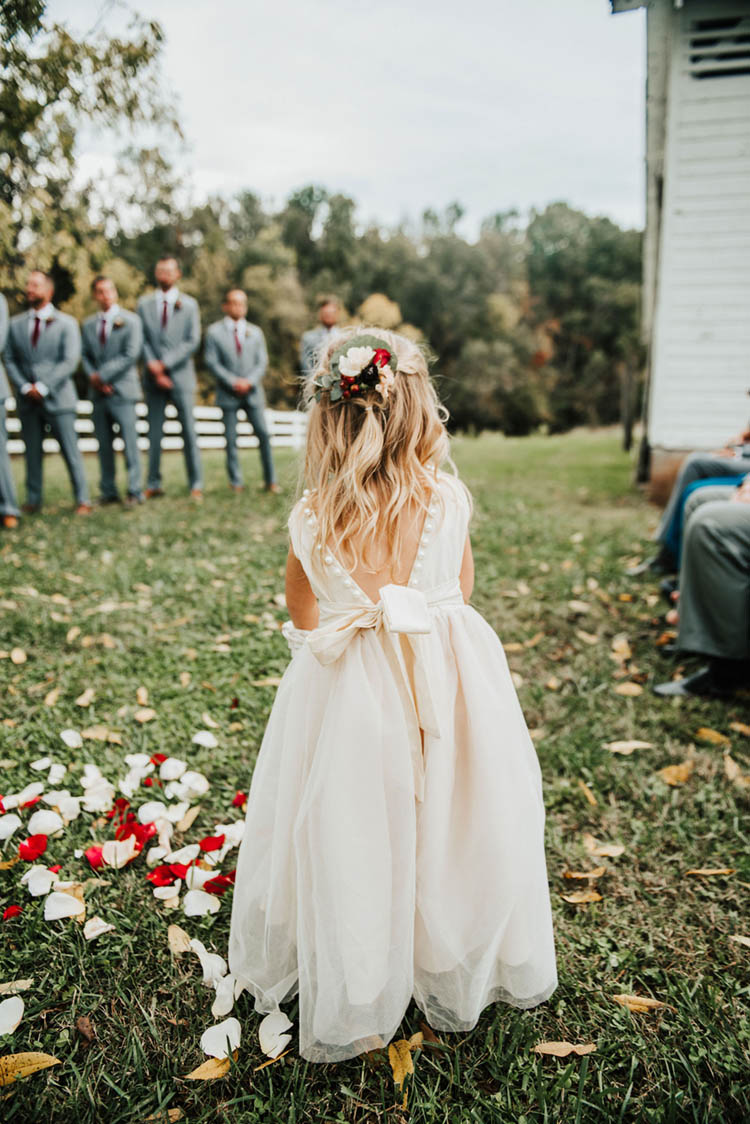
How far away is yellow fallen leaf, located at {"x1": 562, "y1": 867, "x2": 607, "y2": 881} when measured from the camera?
2268 millimetres

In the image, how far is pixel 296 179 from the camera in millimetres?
39656

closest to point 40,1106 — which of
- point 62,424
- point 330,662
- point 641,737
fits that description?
point 330,662

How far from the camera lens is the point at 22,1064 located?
1.62m

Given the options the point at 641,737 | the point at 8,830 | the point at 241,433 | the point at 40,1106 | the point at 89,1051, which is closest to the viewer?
the point at 40,1106

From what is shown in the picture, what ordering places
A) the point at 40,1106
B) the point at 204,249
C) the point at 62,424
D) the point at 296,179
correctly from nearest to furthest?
the point at 40,1106, the point at 62,424, the point at 204,249, the point at 296,179

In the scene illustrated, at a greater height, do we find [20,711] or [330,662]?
[330,662]

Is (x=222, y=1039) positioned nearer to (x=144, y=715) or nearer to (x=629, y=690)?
(x=144, y=715)

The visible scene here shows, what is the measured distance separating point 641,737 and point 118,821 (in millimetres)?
2182

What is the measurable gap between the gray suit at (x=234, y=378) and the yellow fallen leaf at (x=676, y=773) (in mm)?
6395

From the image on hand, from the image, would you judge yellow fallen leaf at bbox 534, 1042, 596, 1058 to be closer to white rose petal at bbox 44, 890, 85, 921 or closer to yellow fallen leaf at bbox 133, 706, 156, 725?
white rose petal at bbox 44, 890, 85, 921

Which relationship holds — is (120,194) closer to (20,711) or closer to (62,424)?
(62,424)

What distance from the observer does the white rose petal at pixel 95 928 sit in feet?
6.55

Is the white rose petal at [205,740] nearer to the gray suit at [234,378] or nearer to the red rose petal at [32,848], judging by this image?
the red rose petal at [32,848]

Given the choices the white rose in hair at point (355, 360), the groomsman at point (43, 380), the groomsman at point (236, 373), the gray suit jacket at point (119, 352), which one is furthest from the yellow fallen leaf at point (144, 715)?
the groomsman at point (236, 373)
